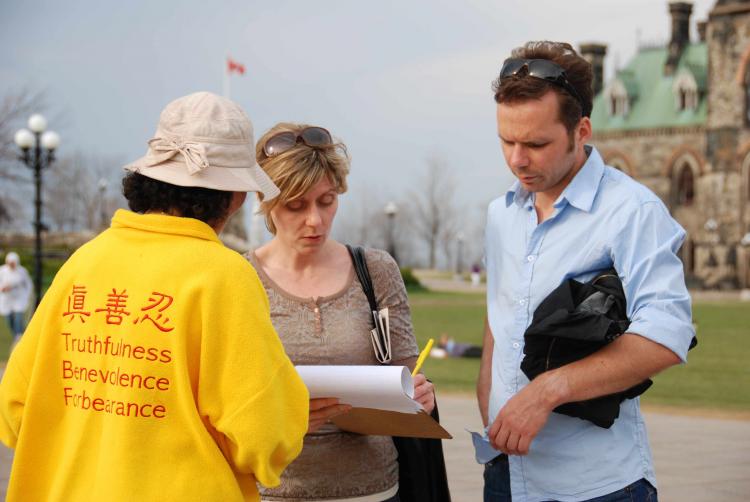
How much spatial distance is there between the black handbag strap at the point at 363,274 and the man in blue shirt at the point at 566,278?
458 millimetres

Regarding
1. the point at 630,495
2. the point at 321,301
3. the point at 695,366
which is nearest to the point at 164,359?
the point at 321,301

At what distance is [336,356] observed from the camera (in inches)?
147

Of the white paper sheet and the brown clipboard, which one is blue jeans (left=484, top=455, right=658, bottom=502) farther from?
the white paper sheet

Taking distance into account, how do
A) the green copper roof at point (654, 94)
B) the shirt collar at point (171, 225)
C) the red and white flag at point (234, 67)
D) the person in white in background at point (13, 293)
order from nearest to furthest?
the shirt collar at point (171, 225) < the person in white in background at point (13, 293) < the red and white flag at point (234, 67) < the green copper roof at point (654, 94)

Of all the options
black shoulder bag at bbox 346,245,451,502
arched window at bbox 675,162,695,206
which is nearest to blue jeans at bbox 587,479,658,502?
black shoulder bag at bbox 346,245,451,502

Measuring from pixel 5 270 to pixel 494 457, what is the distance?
19.9 meters

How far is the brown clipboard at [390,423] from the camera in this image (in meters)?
3.34

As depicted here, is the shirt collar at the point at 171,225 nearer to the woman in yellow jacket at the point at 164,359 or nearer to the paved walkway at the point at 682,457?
the woman in yellow jacket at the point at 164,359

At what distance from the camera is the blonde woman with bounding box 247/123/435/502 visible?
3.74 metres

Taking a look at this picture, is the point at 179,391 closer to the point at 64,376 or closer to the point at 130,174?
the point at 64,376

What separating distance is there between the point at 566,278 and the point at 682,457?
23.9 ft

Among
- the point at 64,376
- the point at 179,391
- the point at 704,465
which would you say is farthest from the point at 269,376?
the point at 704,465

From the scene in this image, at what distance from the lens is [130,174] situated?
2.96 m

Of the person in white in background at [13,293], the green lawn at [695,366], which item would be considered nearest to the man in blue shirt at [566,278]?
the green lawn at [695,366]
